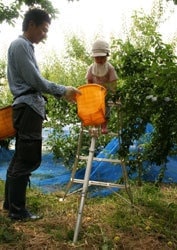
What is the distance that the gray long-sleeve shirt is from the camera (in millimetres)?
3049

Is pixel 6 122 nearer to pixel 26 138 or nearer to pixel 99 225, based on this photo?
pixel 26 138

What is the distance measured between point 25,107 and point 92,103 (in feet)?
1.95

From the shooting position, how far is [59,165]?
6.02 meters

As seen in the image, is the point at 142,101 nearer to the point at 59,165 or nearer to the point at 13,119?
the point at 13,119

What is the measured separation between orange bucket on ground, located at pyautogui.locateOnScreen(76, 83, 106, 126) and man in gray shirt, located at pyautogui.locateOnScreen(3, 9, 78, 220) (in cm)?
29

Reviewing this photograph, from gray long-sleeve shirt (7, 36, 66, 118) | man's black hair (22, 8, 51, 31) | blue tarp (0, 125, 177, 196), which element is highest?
man's black hair (22, 8, 51, 31)

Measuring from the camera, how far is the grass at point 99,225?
2850 millimetres

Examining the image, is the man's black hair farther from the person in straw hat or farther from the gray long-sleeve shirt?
the person in straw hat

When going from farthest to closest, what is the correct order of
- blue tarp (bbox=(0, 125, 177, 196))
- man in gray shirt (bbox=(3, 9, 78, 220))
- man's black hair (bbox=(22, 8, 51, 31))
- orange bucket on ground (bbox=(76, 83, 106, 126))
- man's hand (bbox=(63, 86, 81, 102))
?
blue tarp (bbox=(0, 125, 177, 196)) < man's black hair (bbox=(22, 8, 51, 31)) < man in gray shirt (bbox=(3, 9, 78, 220)) < man's hand (bbox=(63, 86, 81, 102)) < orange bucket on ground (bbox=(76, 83, 106, 126))

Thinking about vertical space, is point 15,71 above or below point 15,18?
below

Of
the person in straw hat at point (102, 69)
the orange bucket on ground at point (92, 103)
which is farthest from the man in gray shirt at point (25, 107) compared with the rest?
the person in straw hat at point (102, 69)

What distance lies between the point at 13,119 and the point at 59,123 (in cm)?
244

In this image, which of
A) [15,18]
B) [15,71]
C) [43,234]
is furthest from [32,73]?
[15,18]

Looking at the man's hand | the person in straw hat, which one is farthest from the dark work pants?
the person in straw hat
